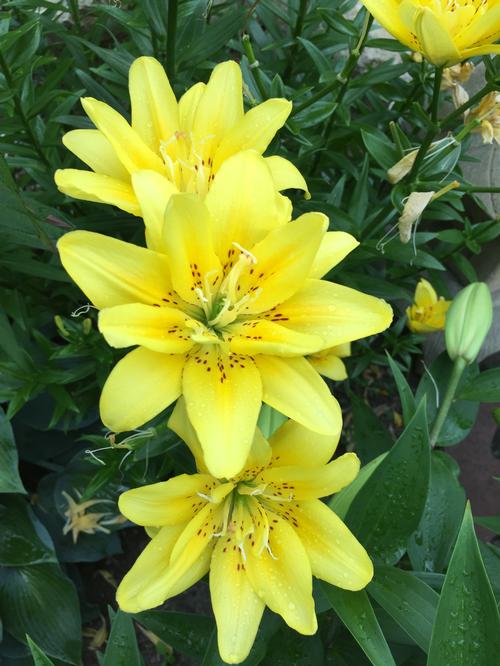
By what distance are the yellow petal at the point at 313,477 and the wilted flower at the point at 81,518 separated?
0.69 meters

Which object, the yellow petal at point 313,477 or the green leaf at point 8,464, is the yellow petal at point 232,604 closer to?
the yellow petal at point 313,477

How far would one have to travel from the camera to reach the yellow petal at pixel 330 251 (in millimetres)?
740

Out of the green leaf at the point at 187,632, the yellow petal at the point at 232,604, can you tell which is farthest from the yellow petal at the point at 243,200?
the green leaf at the point at 187,632

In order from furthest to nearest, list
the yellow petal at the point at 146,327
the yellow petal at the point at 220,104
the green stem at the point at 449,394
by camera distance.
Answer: the green stem at the point at 449,394
the yellow petal at the point at 220,104
the yellow petal at the point at 146,327

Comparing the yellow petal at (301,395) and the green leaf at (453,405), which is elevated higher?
the yellow petal at (301,395)

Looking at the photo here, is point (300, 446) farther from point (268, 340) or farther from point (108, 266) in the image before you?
point (108, 266)

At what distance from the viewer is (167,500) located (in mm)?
748

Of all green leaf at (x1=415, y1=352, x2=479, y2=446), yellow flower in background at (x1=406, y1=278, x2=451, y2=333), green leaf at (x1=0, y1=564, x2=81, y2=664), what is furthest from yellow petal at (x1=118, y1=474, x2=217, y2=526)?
yellow flower in background at (x1=406, y1=278, x2=451, y2=333)

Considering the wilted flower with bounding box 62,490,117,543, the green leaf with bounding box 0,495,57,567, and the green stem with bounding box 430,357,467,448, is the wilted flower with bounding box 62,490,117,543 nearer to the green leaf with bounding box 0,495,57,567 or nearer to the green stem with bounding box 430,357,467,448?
the green leaf with bounding box 0,495,57,567

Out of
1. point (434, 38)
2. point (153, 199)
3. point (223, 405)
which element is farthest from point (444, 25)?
point (223, 405)

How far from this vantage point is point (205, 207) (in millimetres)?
649

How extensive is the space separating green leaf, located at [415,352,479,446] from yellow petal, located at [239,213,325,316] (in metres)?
0.58

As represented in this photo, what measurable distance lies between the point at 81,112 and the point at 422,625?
1.38 meters

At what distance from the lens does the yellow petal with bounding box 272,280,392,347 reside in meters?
0.70
